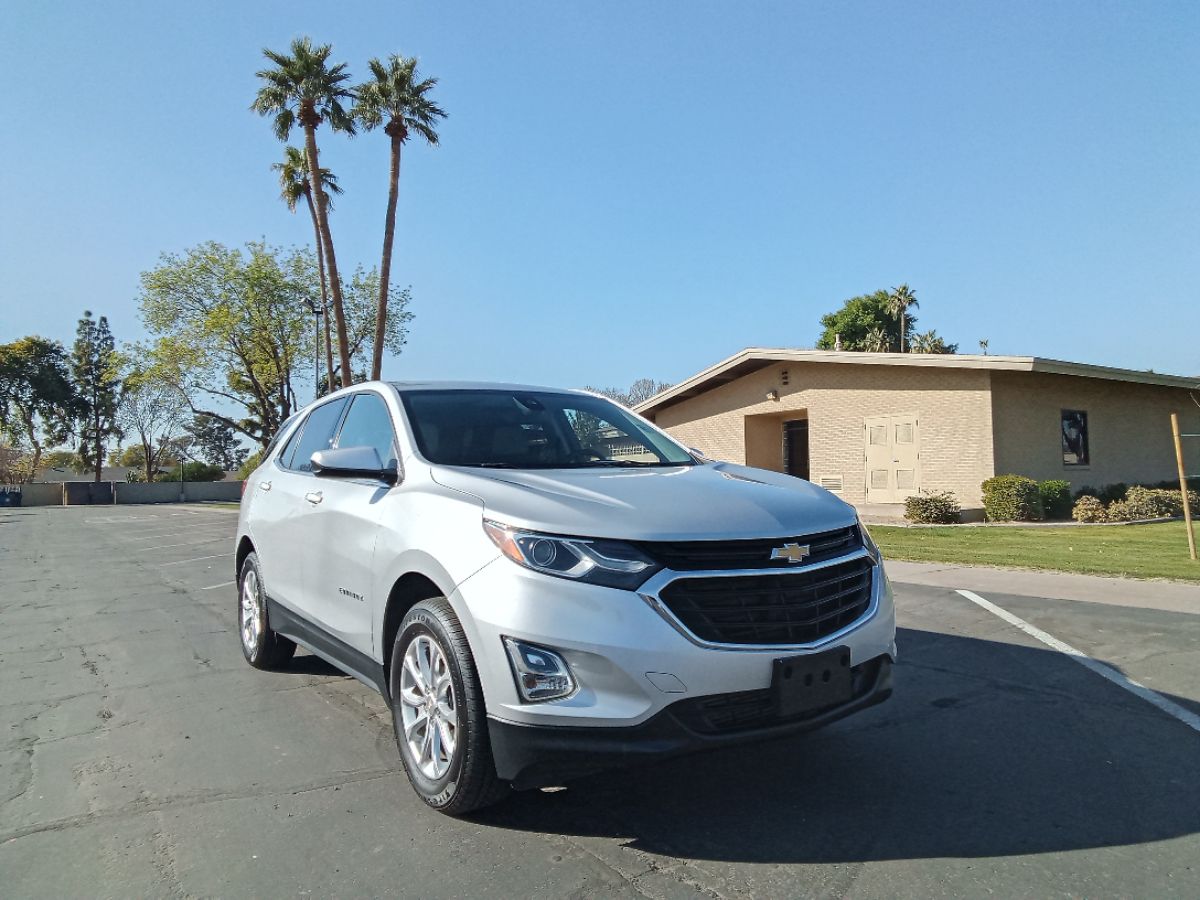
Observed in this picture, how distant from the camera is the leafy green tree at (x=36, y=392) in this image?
7431 centimetres

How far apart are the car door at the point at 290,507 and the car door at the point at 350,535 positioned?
0.57 ft

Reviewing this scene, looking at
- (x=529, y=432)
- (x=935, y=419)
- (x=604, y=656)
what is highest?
(x=935, y=419)

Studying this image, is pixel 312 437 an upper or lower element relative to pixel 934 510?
upper

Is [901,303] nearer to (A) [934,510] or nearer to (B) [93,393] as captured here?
(A) [934,510]

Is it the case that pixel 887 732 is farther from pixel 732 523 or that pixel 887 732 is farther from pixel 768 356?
pixel 768 356

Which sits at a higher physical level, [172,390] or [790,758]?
[172,390]

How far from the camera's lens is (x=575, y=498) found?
10.8 ft

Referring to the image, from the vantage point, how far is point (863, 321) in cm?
6244

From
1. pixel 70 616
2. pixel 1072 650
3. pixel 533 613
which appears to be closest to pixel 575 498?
pixel 533 613

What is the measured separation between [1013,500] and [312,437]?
1560cm

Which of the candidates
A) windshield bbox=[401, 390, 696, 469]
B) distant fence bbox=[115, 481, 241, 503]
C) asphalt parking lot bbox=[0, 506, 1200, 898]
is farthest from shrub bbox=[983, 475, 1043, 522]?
distant fence bbox=[115, 481, 241, 503]

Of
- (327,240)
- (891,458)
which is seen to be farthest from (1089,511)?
(327,240)

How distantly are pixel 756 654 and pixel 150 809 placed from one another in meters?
2.65

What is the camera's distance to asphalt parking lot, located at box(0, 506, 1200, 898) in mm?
2852
